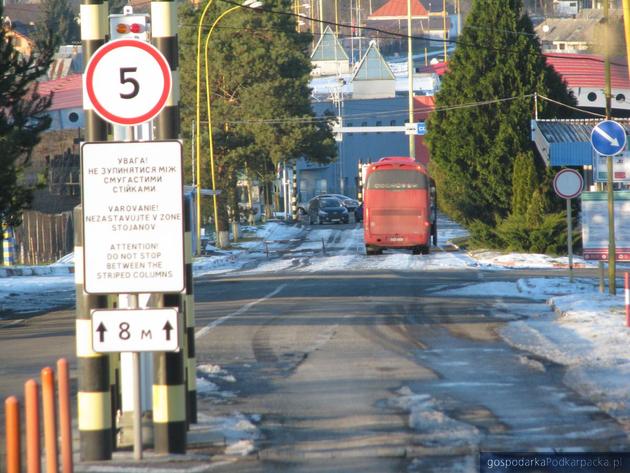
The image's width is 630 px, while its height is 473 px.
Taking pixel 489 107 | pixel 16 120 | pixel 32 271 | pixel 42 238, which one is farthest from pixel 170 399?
pixel 42 238

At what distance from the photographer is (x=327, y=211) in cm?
7781

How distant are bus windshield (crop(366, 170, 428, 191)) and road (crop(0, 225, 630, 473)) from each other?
74.7 ft

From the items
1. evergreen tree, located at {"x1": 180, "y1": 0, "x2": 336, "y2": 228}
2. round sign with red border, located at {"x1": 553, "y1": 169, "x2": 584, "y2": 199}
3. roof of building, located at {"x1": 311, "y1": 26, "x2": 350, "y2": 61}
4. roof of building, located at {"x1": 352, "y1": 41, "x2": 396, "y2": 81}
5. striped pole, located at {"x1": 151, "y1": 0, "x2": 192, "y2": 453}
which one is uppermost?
roof of building, located at {"x1": 311, "y1": 26, "x2": 350, "y2": 61}

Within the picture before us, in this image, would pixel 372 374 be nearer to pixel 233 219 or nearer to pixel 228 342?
pixel 228 342

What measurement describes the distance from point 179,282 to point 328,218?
6991 centimetres

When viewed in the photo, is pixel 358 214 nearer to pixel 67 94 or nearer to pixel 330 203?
pixel 330 203

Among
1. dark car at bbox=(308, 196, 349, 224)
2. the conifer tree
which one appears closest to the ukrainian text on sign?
the conifer tree

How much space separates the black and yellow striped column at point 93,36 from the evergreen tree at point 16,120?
13902 millimetres

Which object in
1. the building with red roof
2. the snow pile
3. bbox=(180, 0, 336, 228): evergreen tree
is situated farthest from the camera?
the building with red roof

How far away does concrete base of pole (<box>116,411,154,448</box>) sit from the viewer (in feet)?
31.0

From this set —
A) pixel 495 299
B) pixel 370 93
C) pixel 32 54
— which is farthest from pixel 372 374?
pixel 370 93

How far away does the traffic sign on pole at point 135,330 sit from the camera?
8242mm

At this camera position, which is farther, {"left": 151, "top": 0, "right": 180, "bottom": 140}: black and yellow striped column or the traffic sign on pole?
{"left": 151, "top": 0, "right": 180, "bottom": 140}: black and yellow striped column

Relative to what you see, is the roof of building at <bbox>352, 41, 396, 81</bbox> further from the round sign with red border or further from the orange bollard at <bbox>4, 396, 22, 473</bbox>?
the orange bollard at <bbox>4, 396, 22, 473</bbox>
